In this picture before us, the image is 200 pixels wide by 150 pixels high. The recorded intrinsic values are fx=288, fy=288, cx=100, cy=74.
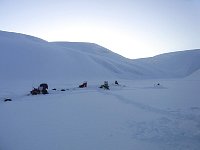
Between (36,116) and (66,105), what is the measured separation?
285 cm

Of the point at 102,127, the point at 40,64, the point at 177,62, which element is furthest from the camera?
the point at 177,62

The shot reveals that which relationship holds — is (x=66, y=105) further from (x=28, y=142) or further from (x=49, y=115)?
(x=28, y=142)

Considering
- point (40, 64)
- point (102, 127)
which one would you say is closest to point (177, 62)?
point (40, 64)

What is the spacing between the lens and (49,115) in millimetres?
12289

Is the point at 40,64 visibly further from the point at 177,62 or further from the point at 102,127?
the point at 177,62

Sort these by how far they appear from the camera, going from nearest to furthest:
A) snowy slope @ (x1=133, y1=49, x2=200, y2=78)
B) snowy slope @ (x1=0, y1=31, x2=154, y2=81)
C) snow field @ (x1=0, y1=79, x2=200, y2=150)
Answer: snow field @ (x1=0, y1=79, x2=200, y2=150)
snowy slope @ (x1=0, y1=31, x2=154, y2=81)
snowy slope @ (x1=133, y1=49, x2=200, y2=78)

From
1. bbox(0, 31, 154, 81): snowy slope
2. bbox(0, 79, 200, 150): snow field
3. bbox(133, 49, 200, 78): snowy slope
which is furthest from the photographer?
bbox(133, 49, 200, 78): snowy slope

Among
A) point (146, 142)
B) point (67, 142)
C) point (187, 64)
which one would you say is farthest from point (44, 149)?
point (187, 64)

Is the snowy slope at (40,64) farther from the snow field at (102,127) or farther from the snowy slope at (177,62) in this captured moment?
the snowy slope at (177,62)

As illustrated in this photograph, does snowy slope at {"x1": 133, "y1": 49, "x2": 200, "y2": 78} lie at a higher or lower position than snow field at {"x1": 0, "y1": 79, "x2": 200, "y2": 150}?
higher

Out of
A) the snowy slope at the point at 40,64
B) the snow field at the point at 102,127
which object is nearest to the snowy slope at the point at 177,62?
the snowy slope at the point at 40,64

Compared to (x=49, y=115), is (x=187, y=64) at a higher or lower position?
higher

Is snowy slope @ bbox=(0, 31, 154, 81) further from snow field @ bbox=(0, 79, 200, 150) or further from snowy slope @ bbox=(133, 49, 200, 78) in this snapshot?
snowy slope @ bbox=(133, 49, 200, 78)

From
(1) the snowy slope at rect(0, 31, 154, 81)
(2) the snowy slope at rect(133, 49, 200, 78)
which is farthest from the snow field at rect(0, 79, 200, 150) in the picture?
(2) the snowy slope at rect(133, 49, 200, 78)
